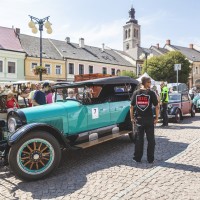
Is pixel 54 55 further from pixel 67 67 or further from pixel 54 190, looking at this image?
pixel 54 190

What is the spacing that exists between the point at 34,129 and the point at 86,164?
4.76 ft

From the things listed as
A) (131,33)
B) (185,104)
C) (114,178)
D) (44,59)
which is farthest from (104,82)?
(131,33)

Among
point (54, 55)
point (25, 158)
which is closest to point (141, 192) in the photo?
point (25, 158)

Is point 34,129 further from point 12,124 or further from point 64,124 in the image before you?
point 64,124

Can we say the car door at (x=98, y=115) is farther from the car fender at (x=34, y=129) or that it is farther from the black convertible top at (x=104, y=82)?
the car fender at (x=34, y=129)

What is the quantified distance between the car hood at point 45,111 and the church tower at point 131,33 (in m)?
75.4

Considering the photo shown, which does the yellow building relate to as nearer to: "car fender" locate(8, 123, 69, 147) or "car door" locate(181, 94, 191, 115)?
"car door" locate(181, 94, 191, 115)

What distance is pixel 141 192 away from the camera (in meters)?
3.85

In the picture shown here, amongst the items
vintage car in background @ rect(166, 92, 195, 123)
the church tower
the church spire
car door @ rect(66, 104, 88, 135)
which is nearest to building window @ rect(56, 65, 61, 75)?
vintage car in background @ rect(166, 92, 195, 123)

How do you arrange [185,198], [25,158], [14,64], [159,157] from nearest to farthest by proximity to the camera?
1. [185,198]
2. [25,158]
3. [159,157]
4. [14,64]

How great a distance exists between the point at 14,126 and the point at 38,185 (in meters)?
1.32

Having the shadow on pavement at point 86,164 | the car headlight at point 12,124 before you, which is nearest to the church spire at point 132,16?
the shadow on pavement at point 86,164

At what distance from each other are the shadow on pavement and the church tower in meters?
74.2

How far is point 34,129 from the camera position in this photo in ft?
15.2
